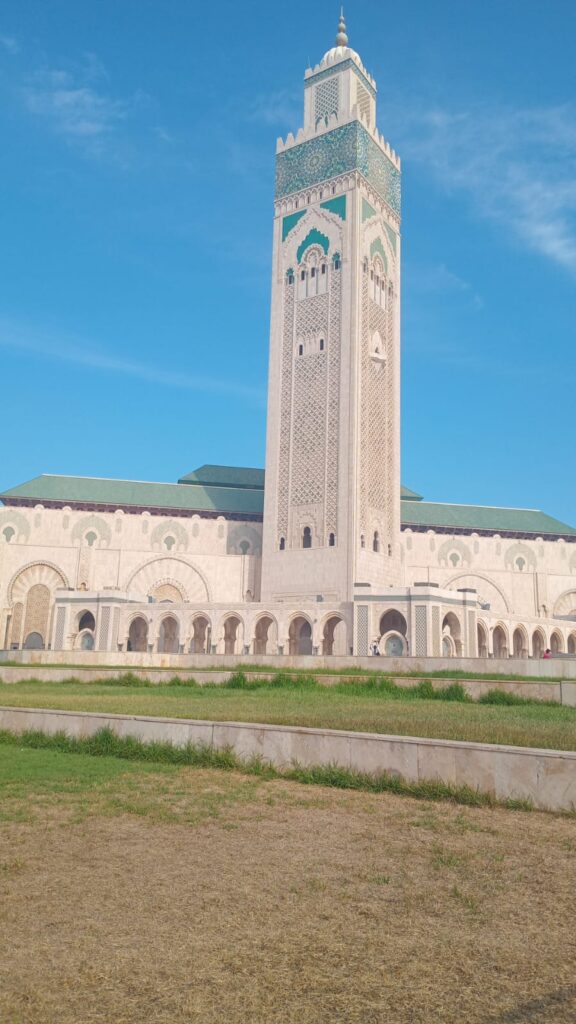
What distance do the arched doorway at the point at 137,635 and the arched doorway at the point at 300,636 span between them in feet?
26.4

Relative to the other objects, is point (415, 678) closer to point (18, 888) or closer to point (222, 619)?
point (18, 888)

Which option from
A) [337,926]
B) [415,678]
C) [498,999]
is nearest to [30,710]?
[337,926]

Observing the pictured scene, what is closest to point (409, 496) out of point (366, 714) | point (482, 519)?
point (482, 519)

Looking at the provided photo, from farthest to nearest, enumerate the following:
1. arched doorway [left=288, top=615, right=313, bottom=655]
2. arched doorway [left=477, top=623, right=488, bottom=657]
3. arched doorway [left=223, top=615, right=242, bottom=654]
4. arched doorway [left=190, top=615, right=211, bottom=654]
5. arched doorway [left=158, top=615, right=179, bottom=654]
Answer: arched doorway [left=158, top=615, right=179, bottom=654] → arched doorway [left=190, top=615, right=211, bottom=654] → arched doorway [left=223, top=615, right=242, bottom=654] → arched doorway [left=288, top=615, right=313, bottom=655] → arched doorway [left=477, top=623, right=488, bottom=657]

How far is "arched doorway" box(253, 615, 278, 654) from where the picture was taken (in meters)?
34.3

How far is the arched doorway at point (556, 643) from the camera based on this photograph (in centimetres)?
4009

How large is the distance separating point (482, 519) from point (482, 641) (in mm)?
13720

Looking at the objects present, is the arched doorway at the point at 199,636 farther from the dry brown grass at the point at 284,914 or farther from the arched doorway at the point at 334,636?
the dry brown grass at the point at 284,914

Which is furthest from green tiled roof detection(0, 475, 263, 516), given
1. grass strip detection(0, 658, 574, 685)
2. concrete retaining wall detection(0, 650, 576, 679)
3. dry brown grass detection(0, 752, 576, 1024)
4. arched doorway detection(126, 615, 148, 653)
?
dry brown grass detection(0, 752, 576, 1024)

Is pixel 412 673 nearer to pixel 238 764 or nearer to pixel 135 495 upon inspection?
pixel 238 764

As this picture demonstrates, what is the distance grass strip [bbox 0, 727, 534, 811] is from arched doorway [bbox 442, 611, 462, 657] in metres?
25.4

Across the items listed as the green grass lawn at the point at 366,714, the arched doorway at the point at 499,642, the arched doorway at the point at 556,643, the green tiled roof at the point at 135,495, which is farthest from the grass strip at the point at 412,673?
the arched doorway at the point at 556,643

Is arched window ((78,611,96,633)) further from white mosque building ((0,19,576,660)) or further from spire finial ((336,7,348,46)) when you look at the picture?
spire finial ((336,7,348,46))

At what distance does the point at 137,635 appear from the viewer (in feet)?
130
